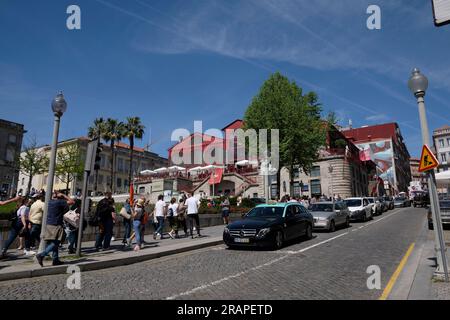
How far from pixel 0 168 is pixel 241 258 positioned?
199 feet

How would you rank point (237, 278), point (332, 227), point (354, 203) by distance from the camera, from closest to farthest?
point (237, 278)
point (332, 227)
point (354, 203)

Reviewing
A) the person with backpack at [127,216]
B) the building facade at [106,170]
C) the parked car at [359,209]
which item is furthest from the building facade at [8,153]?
the parked car at [359,209]

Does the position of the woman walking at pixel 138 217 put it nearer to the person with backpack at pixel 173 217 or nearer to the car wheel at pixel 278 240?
the person with backpack at pixel 173 217

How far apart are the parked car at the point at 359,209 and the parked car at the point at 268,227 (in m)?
10.5

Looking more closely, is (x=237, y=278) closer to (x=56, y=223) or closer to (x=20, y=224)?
(x=56, y=223)

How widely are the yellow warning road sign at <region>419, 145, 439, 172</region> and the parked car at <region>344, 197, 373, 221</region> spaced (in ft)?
53.3

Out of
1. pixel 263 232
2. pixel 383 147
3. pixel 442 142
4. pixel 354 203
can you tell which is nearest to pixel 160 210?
pixel 263 232

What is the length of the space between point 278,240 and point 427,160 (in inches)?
226

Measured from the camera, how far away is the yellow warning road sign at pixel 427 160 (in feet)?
21.2

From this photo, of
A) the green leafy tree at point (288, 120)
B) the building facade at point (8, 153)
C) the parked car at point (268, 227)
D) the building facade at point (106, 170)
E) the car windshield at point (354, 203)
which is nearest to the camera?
the parked car at point (268, 227)

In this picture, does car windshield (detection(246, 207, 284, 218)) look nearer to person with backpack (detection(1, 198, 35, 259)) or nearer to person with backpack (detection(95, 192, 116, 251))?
person with backpack (detection(95, 192, 116, 251))

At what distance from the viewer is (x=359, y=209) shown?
876 inches

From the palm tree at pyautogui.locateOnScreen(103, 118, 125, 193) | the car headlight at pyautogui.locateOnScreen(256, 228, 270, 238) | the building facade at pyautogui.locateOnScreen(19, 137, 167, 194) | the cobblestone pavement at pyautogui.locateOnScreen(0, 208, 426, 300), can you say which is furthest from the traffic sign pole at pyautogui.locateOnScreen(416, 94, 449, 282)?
the building facade at pyautogui.locateOnScreen(19, 137, 167, 194)
